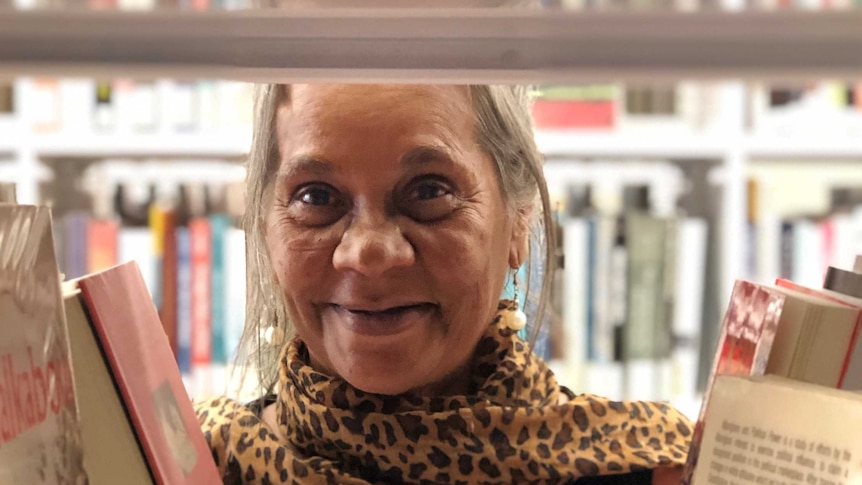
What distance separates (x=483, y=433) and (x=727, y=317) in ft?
1.07

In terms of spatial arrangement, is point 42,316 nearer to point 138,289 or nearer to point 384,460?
point 138,289

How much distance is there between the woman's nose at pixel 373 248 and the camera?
78cm

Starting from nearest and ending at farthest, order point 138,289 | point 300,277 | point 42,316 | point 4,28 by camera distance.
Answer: point 4,28 → point 42,316 → point 138,289 → point 300,277

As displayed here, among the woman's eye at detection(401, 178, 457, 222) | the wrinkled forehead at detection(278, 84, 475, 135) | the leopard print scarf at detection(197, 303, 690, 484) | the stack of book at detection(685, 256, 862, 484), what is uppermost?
the wrinkled forehead at detection(278, 84, 475, 135)

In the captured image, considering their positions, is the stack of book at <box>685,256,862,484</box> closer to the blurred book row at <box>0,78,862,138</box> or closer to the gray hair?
the gray hair

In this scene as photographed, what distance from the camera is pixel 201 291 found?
77.3 inches

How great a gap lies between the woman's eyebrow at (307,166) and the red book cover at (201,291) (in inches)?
46.2

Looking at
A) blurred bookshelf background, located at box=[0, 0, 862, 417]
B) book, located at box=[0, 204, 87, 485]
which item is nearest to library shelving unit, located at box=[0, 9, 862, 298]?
book, located at box=[0, 204, 87, 485]

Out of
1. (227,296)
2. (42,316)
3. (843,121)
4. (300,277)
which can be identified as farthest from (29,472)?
(843,121)

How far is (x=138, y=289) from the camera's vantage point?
0.62 metres

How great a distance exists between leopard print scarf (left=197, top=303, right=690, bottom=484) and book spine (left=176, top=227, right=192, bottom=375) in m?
1.05

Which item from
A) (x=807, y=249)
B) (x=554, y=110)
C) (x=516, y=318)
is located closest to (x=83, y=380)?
(x=516, y=318)

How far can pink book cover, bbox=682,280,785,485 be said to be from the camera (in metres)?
0.57

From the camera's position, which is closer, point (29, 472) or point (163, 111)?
point (29, 472)
